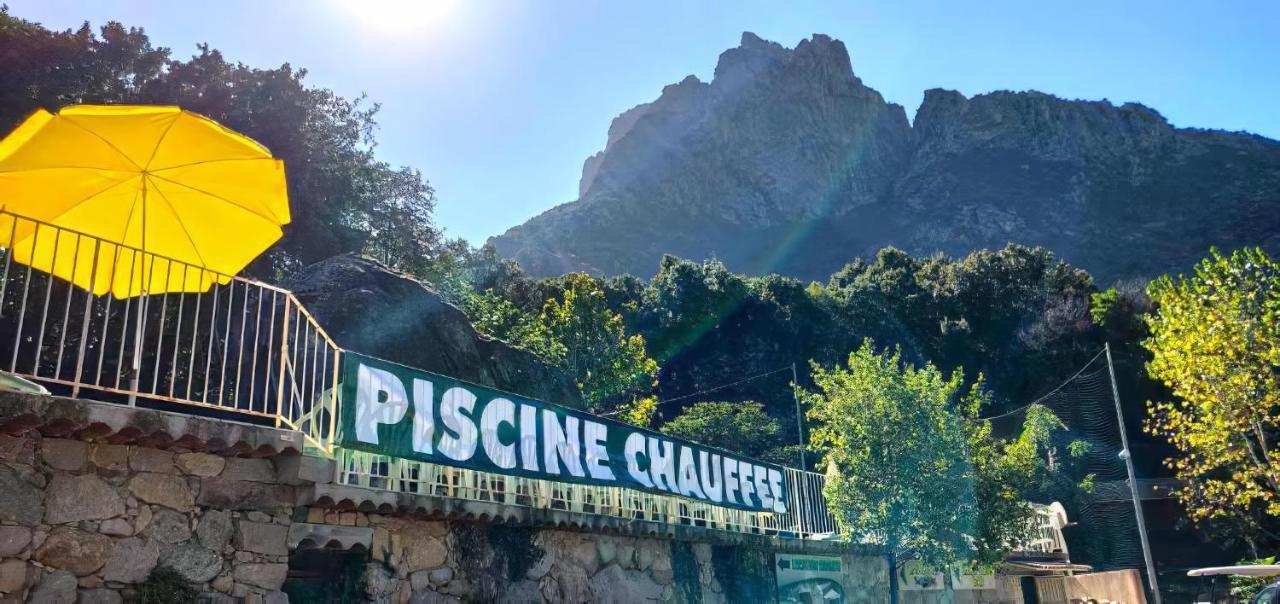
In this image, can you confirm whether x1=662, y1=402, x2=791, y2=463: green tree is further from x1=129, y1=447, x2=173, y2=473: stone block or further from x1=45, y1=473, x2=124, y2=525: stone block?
x1=45, y1=473, x2=124, y2=525: stone block

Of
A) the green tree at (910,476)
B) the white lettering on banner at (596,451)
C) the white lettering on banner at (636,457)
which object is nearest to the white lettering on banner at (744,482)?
the white lettering on banner at (636,457)

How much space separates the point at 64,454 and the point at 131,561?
29.6 inches

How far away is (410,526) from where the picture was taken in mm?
6871

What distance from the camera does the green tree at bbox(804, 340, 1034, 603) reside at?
1299 cm

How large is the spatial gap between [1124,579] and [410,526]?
48.9ft

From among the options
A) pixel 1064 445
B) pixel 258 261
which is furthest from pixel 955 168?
pixel 258 261

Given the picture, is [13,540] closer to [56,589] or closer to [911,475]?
[56,589]

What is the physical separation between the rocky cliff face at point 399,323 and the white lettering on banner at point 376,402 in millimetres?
5403

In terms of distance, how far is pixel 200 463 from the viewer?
5.61 metres

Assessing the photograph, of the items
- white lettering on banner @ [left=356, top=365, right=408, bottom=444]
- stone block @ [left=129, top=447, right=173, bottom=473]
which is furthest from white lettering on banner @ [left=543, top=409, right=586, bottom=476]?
stone block @ [left=129, top=447, right=173, bottom=473]

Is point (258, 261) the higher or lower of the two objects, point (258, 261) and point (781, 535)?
A: the higher

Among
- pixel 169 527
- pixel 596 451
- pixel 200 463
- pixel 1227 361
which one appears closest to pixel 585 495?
pixel 596 451

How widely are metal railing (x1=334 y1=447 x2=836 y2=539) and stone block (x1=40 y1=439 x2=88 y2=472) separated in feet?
5.36

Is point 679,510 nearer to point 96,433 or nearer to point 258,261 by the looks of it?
point 96,433
